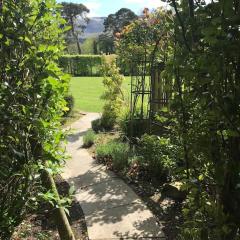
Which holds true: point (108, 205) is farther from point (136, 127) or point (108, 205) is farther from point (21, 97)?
point (136, 127)

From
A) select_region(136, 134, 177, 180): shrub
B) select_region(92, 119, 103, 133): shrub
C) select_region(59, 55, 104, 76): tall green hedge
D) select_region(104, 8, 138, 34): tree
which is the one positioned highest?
select_region(104, 8, 138, 34): tree

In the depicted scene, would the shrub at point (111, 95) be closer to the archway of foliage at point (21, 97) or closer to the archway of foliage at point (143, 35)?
the archway of foliage at point (143, 35)

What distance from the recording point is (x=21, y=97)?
89.9 inches

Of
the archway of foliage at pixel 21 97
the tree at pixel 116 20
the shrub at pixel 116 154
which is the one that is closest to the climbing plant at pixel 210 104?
the archway of foliage at pixel 21 97

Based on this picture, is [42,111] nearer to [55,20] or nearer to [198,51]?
[55,20]

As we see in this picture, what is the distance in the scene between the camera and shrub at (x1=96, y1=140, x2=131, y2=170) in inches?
260

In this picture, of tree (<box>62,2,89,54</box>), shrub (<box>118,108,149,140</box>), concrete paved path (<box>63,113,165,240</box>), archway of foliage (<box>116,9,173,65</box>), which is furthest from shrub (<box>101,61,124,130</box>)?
tree (<box>62,2,89,54</box>)

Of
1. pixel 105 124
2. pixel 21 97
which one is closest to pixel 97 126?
pixel 105 124

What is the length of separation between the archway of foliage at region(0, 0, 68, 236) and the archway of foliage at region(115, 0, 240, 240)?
743mm

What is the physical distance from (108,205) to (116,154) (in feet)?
5.33

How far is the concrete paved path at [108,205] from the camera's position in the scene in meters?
4.32

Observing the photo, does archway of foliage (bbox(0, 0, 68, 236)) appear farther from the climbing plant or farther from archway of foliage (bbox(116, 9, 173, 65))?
archway of foliage (bbox(116, 9, 173, 65))

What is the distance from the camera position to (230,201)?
1.95m

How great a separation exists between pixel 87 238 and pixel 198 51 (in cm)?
294
